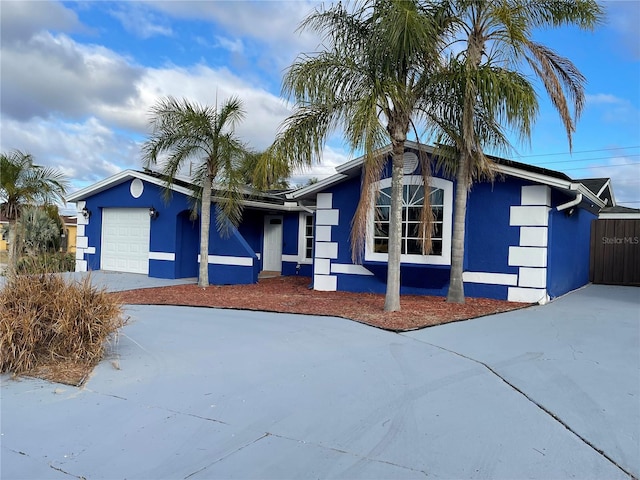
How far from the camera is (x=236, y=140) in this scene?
11.9 metres

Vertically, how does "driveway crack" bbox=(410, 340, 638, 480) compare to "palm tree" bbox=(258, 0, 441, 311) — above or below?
below

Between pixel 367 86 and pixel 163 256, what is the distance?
9.31m

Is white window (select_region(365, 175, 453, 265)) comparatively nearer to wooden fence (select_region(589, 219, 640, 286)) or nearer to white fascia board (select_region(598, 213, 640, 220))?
wooden fence (select_region(589, 219, 640, 286))

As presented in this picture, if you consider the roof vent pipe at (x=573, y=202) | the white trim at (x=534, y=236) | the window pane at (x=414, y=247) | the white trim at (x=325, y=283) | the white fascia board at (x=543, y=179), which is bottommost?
the white trim at (x=325, y=283)

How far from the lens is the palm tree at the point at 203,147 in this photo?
11414 millimetres

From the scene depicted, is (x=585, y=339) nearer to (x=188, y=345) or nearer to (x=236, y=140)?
(x=188, y=345)

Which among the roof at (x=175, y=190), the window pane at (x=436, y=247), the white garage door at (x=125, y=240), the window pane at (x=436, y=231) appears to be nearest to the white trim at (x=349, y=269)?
the window pane at (x=436, y=247)

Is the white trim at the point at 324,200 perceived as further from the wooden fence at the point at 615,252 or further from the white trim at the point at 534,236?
the wooden fence at the point at 615,252

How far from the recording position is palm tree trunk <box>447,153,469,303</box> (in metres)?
9.35

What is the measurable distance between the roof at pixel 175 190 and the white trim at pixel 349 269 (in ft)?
8.61

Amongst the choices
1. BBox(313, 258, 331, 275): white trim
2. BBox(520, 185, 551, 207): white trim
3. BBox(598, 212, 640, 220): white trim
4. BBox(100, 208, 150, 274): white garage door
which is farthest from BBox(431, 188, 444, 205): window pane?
BBox(100, 208, 150, 274): white garage door

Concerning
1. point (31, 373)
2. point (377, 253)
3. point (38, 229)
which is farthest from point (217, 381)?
point (38, 229)

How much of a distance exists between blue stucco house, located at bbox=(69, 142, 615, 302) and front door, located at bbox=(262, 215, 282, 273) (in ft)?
0.12

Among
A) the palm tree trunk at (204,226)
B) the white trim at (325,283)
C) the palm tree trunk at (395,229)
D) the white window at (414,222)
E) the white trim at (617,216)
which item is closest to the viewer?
the palm tree trunk at (395,229)
